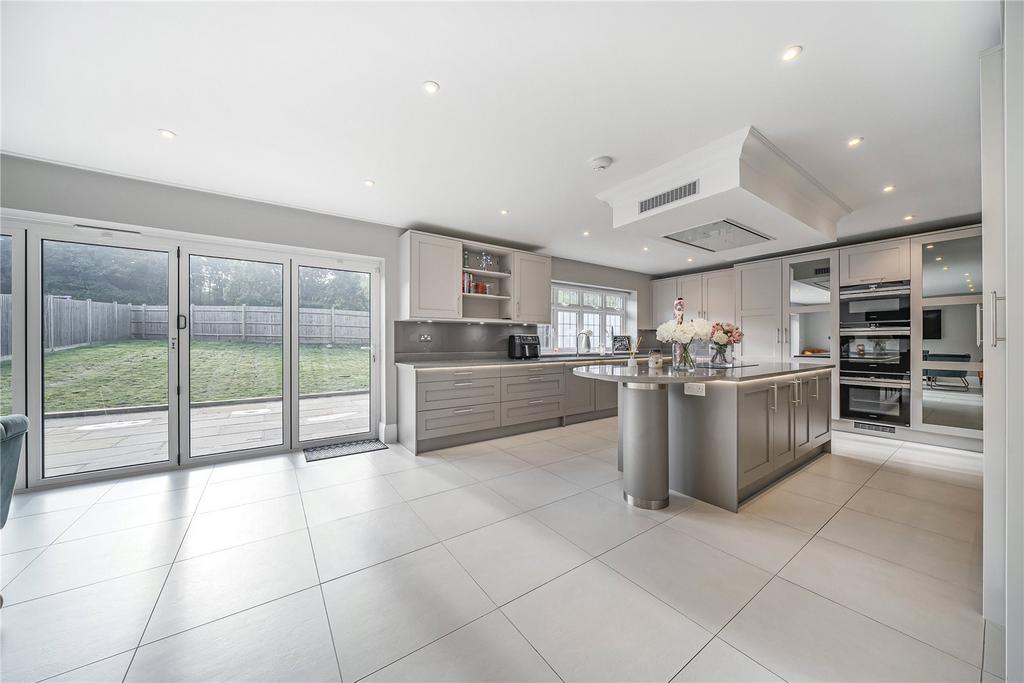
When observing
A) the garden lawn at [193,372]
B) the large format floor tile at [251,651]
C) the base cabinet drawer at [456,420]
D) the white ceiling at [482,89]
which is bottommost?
the large format floor tile at [251,651]

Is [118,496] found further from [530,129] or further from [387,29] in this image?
[530,129]

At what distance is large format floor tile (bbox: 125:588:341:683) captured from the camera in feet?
4.28

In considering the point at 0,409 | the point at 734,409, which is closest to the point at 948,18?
the point at 734,409

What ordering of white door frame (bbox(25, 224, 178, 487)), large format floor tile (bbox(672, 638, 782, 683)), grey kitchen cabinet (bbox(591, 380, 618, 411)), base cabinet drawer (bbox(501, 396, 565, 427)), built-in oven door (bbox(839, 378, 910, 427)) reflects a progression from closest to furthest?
large format floor tile (bbox(672, 638, 782, 683)) → white door frame (bbox(25, 224, 178, 487)) → built-in oven door (bbox(839, 378, 910, 427)) → base cabinet drawer (bbox(501, 396, 565, 427)) → grey kitchen cabinet (bbox(591, 380, 618, 411))

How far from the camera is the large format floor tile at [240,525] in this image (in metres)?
2.13

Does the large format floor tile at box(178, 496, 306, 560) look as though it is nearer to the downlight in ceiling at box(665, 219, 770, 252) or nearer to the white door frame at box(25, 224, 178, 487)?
the white door frame at box(25, 224, 178, 487)

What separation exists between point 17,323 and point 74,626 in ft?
8.70

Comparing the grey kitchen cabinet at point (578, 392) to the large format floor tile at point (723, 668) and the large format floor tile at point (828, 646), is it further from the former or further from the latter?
the large format floor tile at point (723, 668)

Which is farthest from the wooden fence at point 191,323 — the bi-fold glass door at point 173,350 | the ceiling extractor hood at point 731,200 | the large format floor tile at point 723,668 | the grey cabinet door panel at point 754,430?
the large format floor tile at point 723,668

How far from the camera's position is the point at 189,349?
3455mm

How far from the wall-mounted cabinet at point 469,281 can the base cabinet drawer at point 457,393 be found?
0.81 metres

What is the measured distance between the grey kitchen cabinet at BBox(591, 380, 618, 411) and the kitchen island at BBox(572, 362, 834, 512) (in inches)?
92.8

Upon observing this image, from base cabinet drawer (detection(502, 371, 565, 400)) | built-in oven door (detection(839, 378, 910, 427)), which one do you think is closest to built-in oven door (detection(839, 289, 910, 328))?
built-in oven door (detection(839, 378, 910, 427))

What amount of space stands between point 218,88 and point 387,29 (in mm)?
1085
